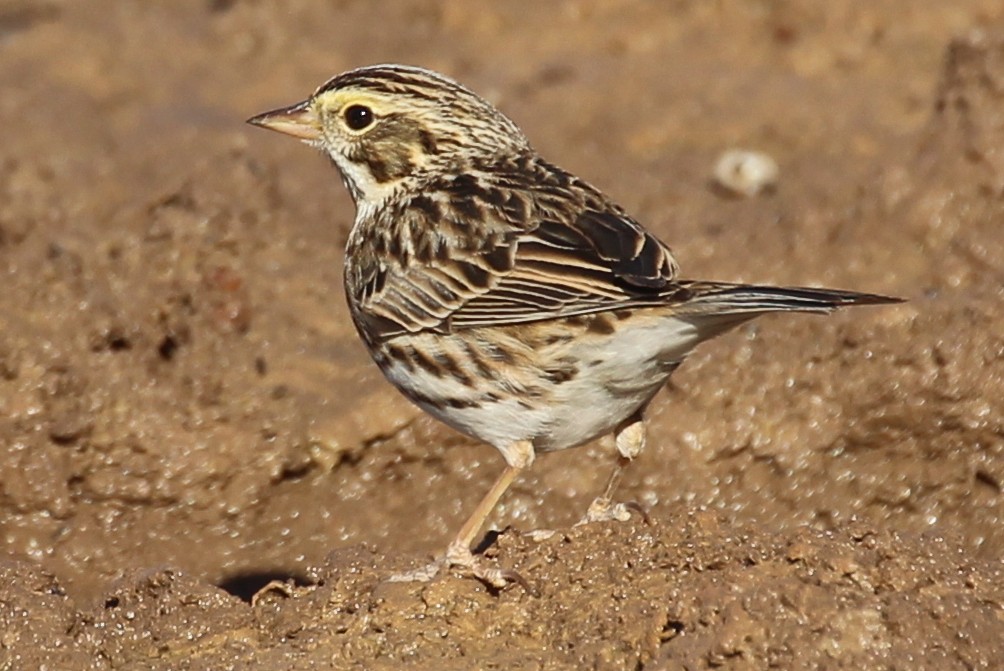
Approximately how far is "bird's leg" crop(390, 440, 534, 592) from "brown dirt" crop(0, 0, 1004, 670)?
0.08 meters

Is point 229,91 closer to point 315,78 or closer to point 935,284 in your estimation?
point 315,78

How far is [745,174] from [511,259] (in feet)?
14.7

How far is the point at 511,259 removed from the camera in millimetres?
6820

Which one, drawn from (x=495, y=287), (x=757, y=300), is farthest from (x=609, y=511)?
(x=757, y=300)

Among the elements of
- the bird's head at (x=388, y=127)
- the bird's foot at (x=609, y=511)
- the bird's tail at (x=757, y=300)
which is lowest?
the bird's foot at (x=609, y=511)

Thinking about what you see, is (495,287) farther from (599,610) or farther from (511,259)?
(599,610)

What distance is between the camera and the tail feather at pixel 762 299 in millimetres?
5652

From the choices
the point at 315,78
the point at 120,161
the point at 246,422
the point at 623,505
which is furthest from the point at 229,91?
the point at 623,505

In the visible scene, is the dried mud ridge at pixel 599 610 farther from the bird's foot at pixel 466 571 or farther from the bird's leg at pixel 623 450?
the bird's leg at pixel 623 450

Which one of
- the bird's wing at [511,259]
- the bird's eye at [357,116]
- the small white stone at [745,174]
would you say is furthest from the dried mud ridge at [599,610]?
the small white stone at [745,174]

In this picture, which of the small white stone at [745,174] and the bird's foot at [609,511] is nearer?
the bird's foot at [609,511]

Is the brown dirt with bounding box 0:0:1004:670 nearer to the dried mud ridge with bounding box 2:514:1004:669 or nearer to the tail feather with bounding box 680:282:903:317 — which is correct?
the dried mud ridge with bounding box 2:514:1004:669

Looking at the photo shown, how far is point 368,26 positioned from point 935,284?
5.69 m

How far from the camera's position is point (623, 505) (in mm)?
6785
